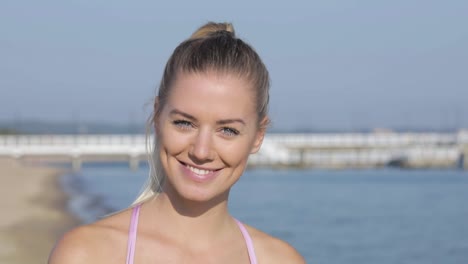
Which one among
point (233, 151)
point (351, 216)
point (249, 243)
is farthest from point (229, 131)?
point (351, 216)

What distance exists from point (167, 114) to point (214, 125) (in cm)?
12

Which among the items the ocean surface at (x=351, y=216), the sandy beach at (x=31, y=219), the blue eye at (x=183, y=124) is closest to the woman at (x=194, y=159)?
the blue eye at (x=183, y=124)

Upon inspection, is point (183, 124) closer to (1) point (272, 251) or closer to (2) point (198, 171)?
(2) point (198, 171)

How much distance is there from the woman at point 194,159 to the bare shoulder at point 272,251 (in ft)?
0.19

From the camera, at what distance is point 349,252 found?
17266 mm

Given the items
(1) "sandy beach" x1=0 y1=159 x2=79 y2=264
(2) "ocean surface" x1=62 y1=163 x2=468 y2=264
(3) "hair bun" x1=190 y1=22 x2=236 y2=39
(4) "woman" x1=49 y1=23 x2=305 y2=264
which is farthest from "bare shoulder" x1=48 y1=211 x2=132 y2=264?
(2) "ocean surface" x1=62 y1=163 x2=468 y2=264

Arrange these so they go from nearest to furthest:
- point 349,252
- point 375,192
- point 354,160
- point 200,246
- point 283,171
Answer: point 200,246, point 349,252, point 375,192, point 283,171, point 354,160

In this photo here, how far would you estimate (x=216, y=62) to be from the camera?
235 centimetres

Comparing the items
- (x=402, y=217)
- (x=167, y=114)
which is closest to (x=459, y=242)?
(x=402, y=217)

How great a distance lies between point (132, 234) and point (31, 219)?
65.6 ft

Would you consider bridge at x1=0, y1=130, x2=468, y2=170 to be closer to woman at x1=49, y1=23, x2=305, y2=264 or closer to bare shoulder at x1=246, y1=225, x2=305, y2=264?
bare shoulder at x1=246, y1=225, x2=305, y2=264

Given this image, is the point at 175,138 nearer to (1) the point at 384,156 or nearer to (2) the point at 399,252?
(2) the point at 399,252

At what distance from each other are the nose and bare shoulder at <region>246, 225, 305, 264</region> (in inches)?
17.4

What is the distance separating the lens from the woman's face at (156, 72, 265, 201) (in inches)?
91.0
